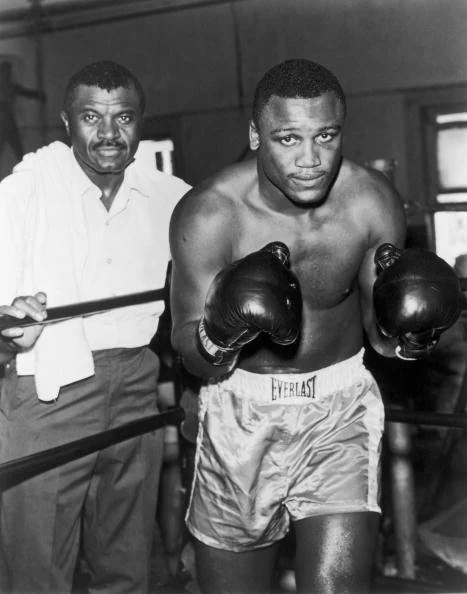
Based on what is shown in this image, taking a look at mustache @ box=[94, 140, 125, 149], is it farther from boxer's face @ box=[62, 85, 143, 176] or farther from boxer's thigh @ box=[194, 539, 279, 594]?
boxer's thigh @ box=[194, 539, 279, 594]

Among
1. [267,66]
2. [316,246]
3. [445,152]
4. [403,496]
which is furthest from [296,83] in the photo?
[267,66]

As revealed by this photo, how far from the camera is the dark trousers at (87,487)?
164cm

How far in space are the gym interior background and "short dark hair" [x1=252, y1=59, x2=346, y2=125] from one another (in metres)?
2.09

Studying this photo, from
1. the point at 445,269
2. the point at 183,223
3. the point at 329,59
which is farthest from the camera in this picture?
the point at 329,59

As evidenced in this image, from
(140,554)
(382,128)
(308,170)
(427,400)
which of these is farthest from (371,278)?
(382,128)

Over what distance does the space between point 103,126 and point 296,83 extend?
23.8 inches

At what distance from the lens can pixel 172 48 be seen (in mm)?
3842

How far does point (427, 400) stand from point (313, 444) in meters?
2.05

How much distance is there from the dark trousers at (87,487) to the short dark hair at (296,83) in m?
0.68

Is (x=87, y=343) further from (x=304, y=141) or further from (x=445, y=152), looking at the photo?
(x=445, y=152)

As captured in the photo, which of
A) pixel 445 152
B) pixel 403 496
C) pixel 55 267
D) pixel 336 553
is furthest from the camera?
pixel 445 152

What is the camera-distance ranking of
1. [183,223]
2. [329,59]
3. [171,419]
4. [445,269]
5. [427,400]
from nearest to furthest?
[445,269] → [183,223] → [171,419] → [427,400] → [329,59]

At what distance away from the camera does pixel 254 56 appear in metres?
3.77

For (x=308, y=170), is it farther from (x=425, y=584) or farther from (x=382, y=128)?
(x=382, y=128)
